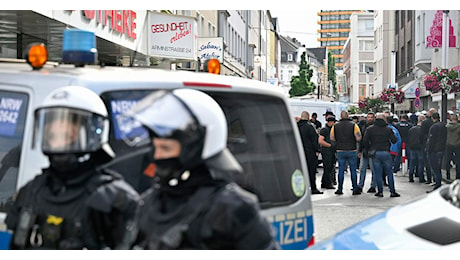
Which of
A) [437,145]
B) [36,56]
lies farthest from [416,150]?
[36,56]

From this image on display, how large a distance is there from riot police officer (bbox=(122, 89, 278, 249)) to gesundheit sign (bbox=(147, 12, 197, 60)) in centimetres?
1659

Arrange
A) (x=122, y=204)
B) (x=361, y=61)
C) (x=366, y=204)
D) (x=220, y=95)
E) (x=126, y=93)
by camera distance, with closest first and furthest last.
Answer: (x=122, y=204), (x=126, y=93), (x=220, y=95), (x=366, y=204), (x=361, y=61)

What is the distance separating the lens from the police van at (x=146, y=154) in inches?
153

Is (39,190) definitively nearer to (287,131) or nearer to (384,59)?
(287,131)

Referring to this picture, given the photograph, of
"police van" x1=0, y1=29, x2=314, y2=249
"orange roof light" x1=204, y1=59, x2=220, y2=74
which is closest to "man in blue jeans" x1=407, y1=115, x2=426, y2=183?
"orange roof light" x1=204, y1=59, x2=220, y2=74

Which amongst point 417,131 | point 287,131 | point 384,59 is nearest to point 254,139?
point 287,131

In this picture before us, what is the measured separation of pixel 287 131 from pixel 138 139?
4.41ft

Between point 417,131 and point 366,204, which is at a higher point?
point 417,131

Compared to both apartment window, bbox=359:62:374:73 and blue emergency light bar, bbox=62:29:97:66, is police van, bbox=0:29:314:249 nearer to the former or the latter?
blue emergency light bar, bbox=62:29:97:66

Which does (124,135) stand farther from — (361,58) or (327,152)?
(361,58)

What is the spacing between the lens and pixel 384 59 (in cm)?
7144

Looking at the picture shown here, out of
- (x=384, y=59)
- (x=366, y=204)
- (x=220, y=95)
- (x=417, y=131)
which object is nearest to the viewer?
(x=220, y=95)

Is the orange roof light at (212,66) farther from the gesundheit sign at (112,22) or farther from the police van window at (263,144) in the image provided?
the gesundheit sign at (112,22)

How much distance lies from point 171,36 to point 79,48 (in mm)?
16074
